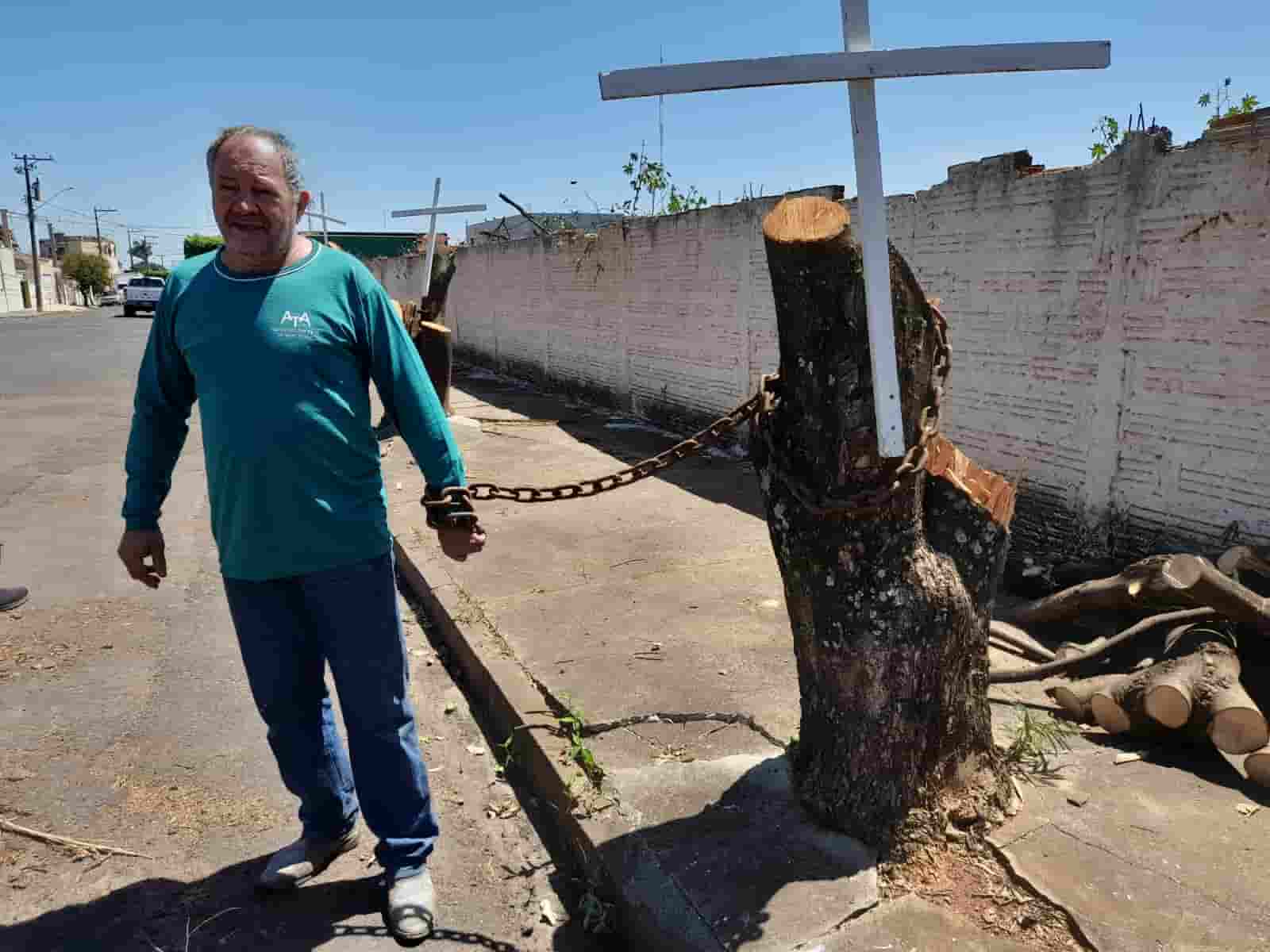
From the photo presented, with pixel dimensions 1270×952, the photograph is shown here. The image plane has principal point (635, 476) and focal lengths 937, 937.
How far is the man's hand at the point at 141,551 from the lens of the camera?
104 inches

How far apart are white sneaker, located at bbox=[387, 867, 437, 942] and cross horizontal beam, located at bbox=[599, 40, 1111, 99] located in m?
2.09

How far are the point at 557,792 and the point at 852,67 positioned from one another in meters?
2.32

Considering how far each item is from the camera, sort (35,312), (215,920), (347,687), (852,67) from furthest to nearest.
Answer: (35,312), (215,920), (347,687), (852,67)

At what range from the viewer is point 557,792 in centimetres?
309

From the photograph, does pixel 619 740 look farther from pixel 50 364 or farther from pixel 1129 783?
pixel 50 364

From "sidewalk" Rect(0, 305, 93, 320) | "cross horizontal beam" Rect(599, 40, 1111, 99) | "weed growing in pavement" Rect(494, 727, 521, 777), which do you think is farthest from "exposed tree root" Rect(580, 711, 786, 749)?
"sidewalk" Rect(0, 305, 93, 320)

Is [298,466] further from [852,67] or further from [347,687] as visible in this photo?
[852,67]

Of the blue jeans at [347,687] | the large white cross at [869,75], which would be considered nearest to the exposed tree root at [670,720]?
the blue jeans at [347,687]

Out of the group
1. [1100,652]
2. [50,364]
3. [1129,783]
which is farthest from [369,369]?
[50,364]

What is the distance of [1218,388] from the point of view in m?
4.21

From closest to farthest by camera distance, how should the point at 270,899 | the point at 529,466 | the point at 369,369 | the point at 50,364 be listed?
the point at 369,369
the point at 270,899
the point at 529,466
the point at 50,364

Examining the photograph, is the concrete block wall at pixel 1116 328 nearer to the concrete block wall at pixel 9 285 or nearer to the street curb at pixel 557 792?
the street curb at pixel 557 792

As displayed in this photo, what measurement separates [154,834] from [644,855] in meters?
1.61

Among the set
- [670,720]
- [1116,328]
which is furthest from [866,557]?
[1116,328]
